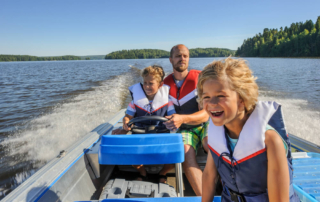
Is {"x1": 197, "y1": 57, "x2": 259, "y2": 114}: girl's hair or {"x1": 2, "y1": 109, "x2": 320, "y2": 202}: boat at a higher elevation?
{"x1": 197, "y1": 57, "x2": 259, "y2": 114}: girl's hair

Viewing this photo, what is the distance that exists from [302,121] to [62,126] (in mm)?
5338

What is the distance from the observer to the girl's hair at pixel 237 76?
32.3 inches

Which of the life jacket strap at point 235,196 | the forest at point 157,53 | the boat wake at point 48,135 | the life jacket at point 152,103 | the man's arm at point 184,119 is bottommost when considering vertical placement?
the boat wake at point 48,135

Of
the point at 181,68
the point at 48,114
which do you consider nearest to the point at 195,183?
the point at 181,68

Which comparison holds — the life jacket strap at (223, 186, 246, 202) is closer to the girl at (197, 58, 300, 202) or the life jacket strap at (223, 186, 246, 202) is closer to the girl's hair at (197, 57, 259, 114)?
the girl at (197, 58, 300, 202)

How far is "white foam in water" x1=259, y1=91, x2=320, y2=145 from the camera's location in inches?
145

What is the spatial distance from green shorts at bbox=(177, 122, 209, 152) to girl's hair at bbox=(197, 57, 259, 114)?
3.73 ft

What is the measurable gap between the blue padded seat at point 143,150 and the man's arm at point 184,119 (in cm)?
29

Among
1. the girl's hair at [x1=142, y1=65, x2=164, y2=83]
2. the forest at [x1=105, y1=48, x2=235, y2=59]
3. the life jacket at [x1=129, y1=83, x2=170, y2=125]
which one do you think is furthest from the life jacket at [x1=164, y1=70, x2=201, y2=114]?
the forest at [x1=105, y1=48, x2=235, y2=59]

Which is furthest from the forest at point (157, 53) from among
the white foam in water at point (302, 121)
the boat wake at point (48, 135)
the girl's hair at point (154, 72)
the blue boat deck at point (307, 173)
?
the girl's hair at point (154, 72)

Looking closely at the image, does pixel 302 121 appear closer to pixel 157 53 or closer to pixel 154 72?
pixel 154 72

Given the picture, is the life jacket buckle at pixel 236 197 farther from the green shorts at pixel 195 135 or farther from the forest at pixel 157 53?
the forest at pixel 157 53

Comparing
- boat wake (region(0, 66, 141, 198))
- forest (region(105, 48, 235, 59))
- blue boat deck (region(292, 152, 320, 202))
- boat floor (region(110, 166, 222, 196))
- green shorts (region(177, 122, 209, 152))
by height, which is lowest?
boat wake (region(0, 66, 141, 198))

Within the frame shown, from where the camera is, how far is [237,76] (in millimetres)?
829
